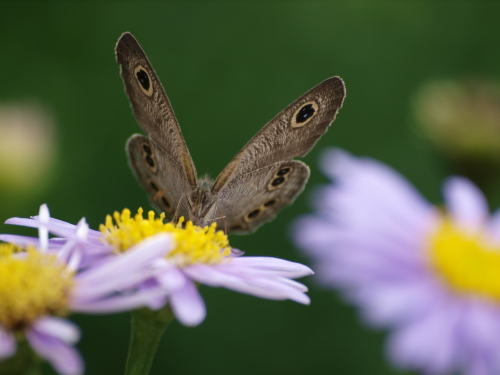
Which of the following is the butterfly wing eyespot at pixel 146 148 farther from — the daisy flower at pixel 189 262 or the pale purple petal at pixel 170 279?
the pale purple petal at pixel 170 279

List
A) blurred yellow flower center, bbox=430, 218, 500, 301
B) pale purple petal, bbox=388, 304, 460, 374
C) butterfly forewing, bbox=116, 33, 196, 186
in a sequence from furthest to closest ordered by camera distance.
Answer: blurred yellow flower center, bbox=430, 218, 500, 301
pale purple petal, bbox=388, 304, 460, 374
butterfly forewing, bbox=116, 33, 196, 186

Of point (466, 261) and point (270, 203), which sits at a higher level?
point (466, 261)

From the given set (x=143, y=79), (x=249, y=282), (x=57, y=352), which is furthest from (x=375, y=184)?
(x=57, y=352)

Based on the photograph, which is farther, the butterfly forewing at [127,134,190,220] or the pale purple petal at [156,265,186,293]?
the butterfly forewing at [127,134,190,220]

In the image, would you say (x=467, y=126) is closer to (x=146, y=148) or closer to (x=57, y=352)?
(x=146, y=148)

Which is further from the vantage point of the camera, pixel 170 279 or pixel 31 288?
pixel 170 279

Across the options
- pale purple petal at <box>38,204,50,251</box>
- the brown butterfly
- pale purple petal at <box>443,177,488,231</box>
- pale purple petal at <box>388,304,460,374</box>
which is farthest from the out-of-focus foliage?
pale purple petal at <box>38,204,50,251</box>

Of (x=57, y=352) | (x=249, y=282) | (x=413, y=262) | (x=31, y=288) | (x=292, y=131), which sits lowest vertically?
(x=57, y=352)

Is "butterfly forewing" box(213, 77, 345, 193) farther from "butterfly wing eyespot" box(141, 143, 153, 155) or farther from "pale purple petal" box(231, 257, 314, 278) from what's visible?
"pale purple petal" box(231, 257, 314, 278)
